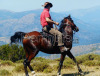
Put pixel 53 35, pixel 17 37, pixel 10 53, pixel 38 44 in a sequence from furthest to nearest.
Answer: pixel 10 53 → pixel 17 37 → pixel 53 35 → pixel 38 44

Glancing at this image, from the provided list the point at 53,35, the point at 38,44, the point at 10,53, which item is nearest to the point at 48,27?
the point at 53,35

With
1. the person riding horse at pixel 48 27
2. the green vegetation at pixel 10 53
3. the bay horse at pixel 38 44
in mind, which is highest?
the person riding horse at pixel 48 27

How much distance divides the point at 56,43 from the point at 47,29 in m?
0.85

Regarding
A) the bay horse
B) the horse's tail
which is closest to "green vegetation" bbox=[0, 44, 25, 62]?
the horse's tail

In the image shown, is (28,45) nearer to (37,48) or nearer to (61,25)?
(37,48)

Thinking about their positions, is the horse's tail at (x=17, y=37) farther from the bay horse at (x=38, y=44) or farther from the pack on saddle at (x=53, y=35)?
the pack on saddle at (x=53, y=35)

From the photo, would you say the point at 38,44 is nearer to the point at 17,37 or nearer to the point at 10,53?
the point at 17,37

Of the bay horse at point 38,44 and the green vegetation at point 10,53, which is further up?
the bay horse at point 38,44

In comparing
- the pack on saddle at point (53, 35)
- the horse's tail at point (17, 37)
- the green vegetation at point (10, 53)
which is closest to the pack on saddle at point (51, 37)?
the pack on saddle at point (53, 35)

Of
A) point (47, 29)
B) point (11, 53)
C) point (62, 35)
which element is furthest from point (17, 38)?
point (11, 53)

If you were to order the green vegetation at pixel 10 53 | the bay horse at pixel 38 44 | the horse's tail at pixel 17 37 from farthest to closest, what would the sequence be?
1. the green vegetation at pixel 10 53
2. the horse's tail at pixel 17 37
3. the bay horse at pixel 38 44

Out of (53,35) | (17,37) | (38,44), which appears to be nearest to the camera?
(38,44)

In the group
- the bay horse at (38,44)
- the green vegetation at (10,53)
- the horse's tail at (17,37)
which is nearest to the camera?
the bay horse at (38,44)

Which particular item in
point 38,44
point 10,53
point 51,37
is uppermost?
point 51,37
